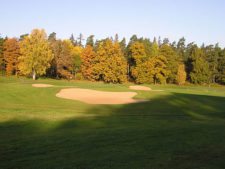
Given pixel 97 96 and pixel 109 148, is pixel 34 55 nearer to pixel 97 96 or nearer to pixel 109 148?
pixel 97 96

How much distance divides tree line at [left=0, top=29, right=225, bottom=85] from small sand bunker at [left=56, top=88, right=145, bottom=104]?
1184 inches

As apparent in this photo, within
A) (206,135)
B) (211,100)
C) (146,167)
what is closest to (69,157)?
(146,167)

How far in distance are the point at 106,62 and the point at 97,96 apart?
33734 mm

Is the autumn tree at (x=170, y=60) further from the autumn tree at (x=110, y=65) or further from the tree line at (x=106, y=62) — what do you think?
the autumn tree at (x=110, y=65)

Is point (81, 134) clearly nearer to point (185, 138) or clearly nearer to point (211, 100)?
point (185, 138)

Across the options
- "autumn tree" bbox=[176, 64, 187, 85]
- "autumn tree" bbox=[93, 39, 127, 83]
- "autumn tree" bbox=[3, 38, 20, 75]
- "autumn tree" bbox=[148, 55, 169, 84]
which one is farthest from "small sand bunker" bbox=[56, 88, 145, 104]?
"autumn tree" bbox=[3, 38, 20, 75]

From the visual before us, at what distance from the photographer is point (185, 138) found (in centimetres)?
1164

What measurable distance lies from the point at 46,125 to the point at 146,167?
9072 mm

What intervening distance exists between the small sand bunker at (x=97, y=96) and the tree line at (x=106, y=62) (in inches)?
1184

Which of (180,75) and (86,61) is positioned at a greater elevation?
(86,61)

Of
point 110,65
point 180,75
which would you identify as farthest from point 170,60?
point 110,65

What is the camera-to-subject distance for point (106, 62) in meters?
67.8

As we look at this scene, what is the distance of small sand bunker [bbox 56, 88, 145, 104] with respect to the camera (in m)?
31.6

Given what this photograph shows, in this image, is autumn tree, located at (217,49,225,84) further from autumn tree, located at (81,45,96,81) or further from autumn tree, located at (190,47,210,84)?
autumn tree, located at (81,45,96,81)
